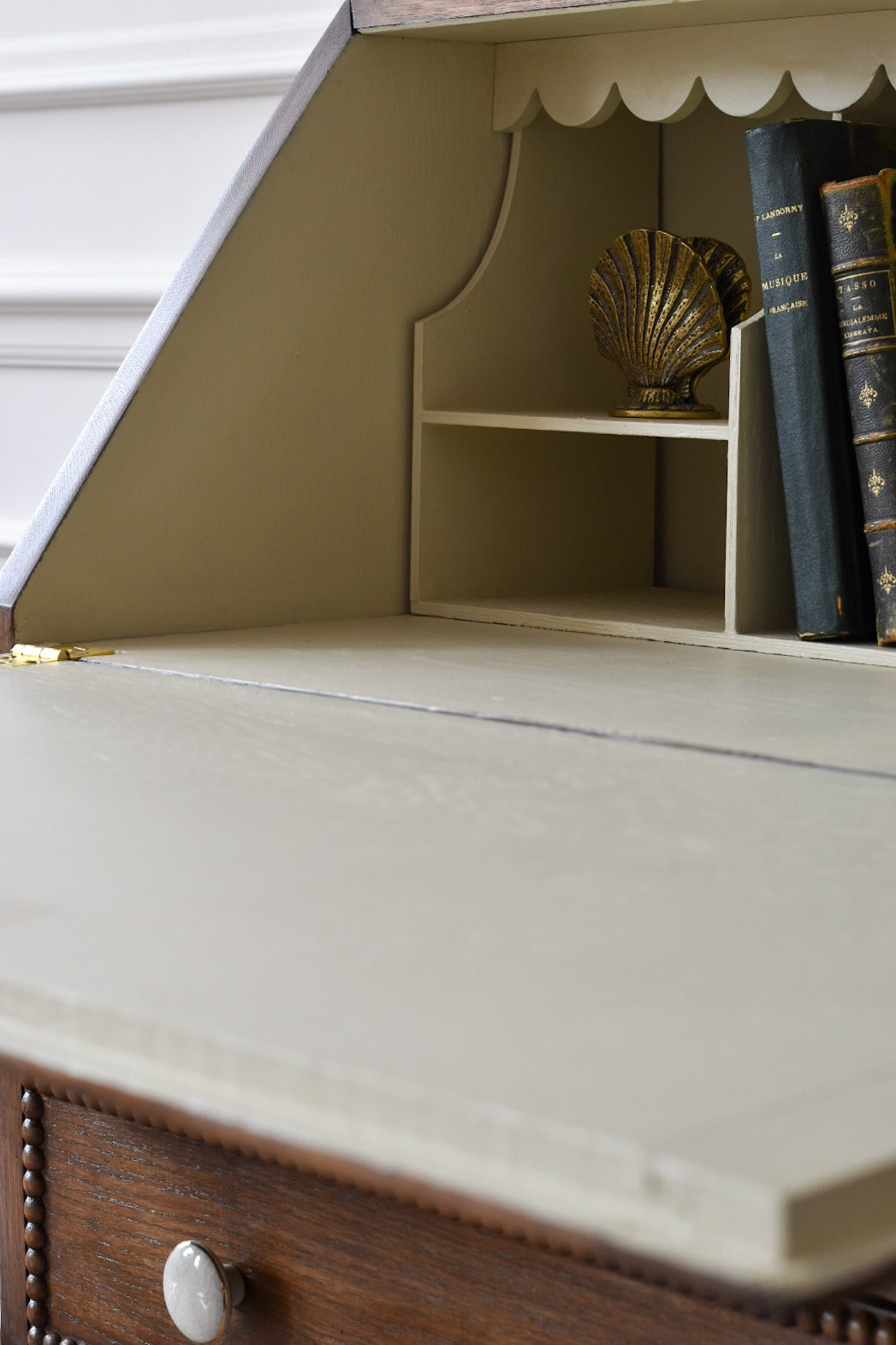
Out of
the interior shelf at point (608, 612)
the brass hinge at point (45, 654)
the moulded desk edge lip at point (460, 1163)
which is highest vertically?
the interior shelf at point (608, 612)

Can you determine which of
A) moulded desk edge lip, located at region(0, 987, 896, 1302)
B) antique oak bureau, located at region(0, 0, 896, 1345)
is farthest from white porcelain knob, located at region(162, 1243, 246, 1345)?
moulded desk edge lip, located at region(0, 987, 896, 1302)

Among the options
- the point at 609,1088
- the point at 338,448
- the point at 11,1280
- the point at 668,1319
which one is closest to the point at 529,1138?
the point at 609,1088

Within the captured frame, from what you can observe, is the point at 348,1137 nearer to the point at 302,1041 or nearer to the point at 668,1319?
the point at 302,1041

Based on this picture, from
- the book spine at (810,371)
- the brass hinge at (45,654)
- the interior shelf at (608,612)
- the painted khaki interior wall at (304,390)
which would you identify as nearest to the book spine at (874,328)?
the book spine at (810,371)

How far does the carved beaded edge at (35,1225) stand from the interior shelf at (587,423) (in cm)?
53

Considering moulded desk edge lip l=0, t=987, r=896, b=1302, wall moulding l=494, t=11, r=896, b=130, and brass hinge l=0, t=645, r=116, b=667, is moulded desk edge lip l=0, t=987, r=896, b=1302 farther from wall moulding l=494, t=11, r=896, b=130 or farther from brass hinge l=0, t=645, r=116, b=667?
Answer: wall moulding l=494, t=11, r=896, b=130

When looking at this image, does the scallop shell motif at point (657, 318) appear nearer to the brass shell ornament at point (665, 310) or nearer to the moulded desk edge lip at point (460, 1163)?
the brass shell ornament at point (665, 310)

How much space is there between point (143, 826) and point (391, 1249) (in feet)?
0.54

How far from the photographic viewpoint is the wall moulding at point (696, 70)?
0.99m

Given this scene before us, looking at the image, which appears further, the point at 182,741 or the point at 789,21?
the point at 789,21

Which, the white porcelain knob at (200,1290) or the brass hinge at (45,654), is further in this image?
the brass hinge at (45,654)

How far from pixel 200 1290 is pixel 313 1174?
0.07 meters

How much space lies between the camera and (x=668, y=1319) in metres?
0.51

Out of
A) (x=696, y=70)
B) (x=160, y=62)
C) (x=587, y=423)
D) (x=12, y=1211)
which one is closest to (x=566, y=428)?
(x=587, y=423)
